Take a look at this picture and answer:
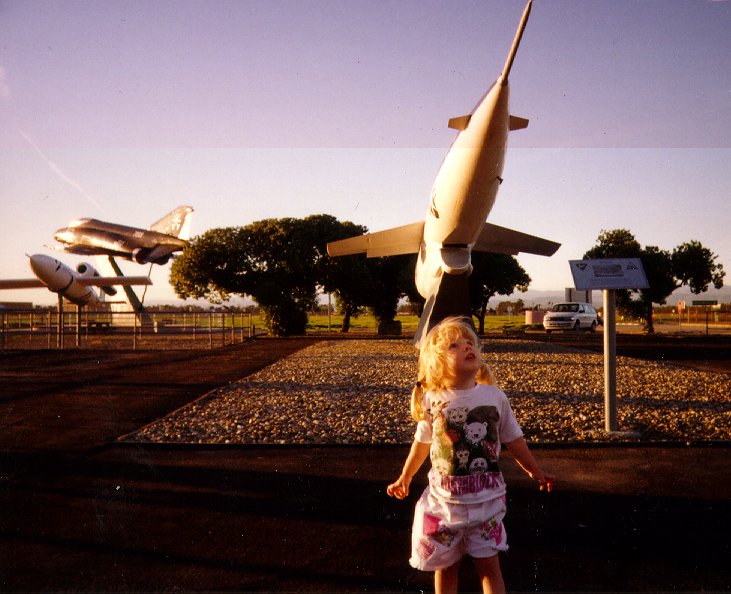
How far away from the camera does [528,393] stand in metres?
9.84

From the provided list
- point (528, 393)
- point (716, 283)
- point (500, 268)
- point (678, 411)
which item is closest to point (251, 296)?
point (500, 268)

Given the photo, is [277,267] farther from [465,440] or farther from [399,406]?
[465,440]

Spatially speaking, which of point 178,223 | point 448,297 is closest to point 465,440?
point 448,297

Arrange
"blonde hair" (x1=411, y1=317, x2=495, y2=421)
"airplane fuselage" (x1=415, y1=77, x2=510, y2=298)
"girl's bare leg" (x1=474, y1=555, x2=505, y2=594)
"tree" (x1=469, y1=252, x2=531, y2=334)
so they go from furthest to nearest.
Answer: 1. "tree" (x1=469, y1=252, x2=531, y2=334)
2. "airplane fuselage" (x1=415, y1=77, x2=510, y2=298)
3. "blonde hair" (x1=411, y1=317, x2=495, y2=421)
4. "girl's bare leg" (x1=474, y1=555, x2=505, y2=594)

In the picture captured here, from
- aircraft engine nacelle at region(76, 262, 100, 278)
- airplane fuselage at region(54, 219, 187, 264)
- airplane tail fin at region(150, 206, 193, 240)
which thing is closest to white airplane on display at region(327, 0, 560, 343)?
airplane tail fin at region(150, 206, 193, 240)

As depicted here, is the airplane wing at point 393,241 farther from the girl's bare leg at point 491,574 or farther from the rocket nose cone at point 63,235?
the rocket nose cone at point 63,235

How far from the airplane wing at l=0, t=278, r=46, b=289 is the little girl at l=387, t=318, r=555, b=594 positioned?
27540mm

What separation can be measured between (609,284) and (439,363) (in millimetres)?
4749

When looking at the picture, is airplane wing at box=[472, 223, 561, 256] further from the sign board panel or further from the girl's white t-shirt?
the girl's white t-shirt

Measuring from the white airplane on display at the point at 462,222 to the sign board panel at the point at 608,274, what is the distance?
6.85 ft

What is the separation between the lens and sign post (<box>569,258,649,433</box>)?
21.4ft

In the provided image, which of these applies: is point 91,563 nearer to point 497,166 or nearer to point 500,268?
point 497,166

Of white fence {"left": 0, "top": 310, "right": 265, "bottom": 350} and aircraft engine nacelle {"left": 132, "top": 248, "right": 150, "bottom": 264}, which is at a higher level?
aircraft engine nacelle {"left": 132, "top": 248, "right": 150, "bottom": 264}

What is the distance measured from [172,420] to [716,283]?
38155 millimetres
